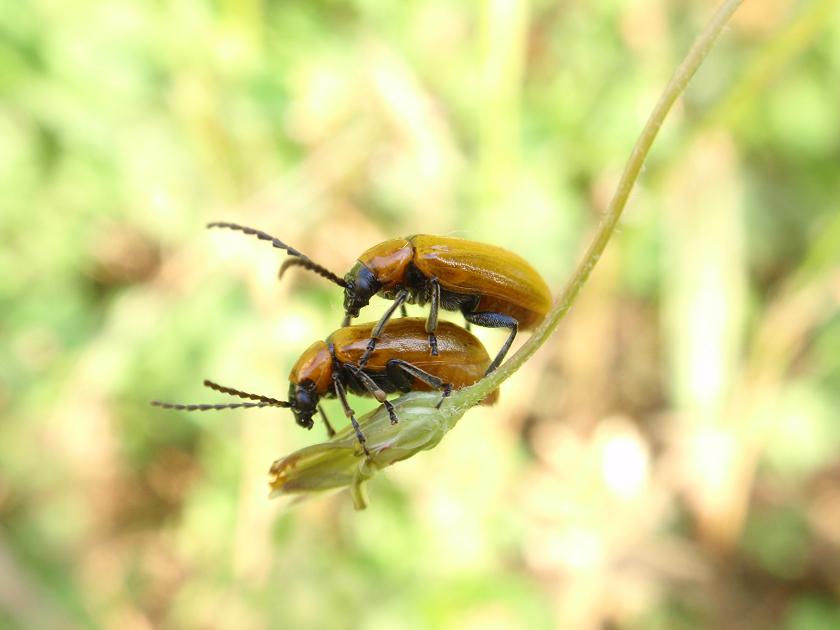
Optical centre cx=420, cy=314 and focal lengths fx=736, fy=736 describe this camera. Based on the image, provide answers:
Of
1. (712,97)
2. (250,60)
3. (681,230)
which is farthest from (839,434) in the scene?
(250,60)

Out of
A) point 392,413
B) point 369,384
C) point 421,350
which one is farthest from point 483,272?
point 392,413

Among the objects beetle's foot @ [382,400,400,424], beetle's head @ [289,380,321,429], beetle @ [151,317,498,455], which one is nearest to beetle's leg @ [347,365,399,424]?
beetle @ [151,317,498,455]

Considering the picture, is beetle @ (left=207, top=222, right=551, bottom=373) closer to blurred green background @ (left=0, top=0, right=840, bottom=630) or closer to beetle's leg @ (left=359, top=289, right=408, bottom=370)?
beetle's leg @ (left=359, top=289, right=408, bottom=370)

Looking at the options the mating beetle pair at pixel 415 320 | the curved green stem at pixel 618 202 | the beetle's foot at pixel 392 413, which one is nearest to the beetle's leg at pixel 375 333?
the mating beetle pair at pixel 415 320

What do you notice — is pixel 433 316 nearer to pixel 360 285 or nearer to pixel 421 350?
pixel 421 350

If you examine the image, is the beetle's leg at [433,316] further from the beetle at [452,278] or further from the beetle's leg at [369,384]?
the beetle's leg at [369,384]

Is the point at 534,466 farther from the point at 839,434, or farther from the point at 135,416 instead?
the point at 135,416
